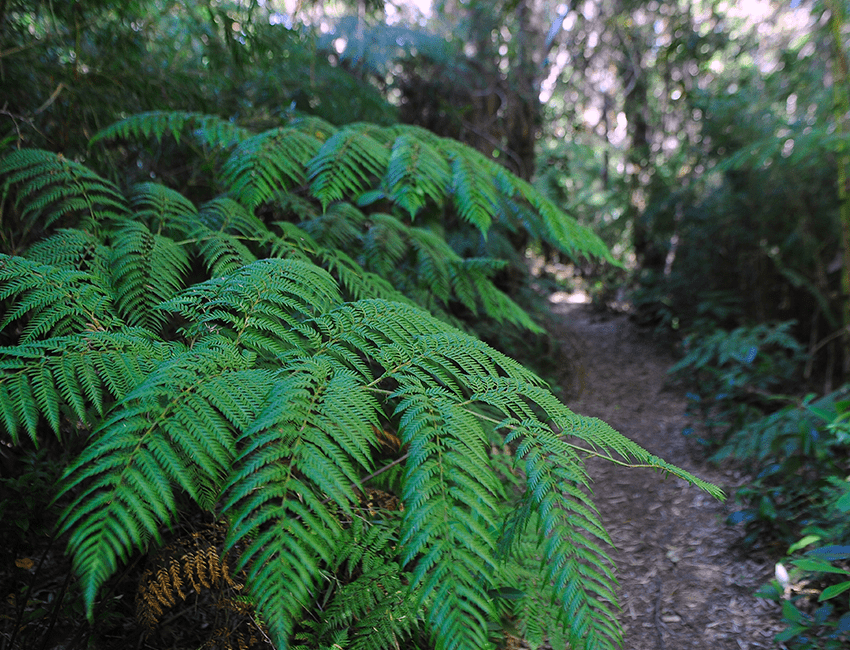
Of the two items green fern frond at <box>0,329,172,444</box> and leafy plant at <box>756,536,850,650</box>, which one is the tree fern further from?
leafy plant at <box>756,536,850,650</box>

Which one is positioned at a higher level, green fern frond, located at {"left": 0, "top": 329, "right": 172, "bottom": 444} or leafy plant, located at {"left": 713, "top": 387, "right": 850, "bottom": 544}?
green fern frond, located at {"left": 0, "top": 329, "right": 172, "bottom": 444}

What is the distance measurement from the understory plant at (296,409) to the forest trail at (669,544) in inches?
23.9

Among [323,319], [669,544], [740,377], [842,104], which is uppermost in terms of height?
[842,104]

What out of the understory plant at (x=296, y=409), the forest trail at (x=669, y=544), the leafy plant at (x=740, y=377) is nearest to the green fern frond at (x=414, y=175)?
the understory plant at (x=296, y=409)

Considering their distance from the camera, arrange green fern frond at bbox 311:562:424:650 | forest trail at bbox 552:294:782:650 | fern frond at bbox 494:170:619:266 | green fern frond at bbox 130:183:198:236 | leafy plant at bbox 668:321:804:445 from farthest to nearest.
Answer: leafy plant at bbox 668:321:804:445
forest trail at bbox 552:294:782:650
fern frond at bbox 494:170:619:266
green fern frond at bbox 130:183:198:236
green fern frond at bbox 311:562:424:650

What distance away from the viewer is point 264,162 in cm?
154

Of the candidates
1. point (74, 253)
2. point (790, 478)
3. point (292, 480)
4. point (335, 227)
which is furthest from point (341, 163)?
point (790, 478)

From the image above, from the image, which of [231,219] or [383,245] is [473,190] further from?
[231,219]

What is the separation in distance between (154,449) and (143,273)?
697 mm

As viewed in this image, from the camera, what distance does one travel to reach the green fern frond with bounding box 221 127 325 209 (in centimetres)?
152

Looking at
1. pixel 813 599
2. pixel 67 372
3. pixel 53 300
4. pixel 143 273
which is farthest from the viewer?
pixel 813 599

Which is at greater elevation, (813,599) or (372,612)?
(372,612)

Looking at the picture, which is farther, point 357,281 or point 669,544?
point 669,544

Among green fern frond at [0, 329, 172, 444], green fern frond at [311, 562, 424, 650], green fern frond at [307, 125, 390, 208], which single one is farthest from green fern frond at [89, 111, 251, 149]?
green fern frond at [311, 562, 424, 650]
